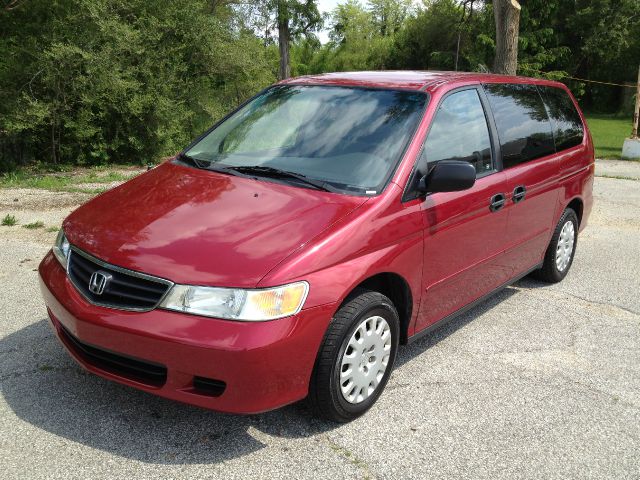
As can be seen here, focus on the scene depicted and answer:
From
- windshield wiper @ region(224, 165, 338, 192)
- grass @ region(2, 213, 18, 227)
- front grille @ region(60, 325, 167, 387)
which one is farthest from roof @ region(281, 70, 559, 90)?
grass @ region(2, 213, 18, 227)

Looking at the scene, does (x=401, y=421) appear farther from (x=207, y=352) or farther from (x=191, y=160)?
(x=191, y=160)

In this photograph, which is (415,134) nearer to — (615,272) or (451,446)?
(451,446)

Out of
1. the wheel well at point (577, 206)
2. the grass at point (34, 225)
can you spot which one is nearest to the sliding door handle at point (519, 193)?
the wheel well at point (577, 206)

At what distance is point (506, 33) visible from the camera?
38.1 feet

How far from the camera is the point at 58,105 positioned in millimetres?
12094

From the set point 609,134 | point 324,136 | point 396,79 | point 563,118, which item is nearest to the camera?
point 324,136

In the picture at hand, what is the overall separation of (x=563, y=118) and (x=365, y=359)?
136 inches

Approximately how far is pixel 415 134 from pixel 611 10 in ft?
150

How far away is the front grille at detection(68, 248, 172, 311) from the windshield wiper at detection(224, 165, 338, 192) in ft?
3.53

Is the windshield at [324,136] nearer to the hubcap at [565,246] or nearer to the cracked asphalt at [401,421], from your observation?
the cracked asphalt at [401,421]

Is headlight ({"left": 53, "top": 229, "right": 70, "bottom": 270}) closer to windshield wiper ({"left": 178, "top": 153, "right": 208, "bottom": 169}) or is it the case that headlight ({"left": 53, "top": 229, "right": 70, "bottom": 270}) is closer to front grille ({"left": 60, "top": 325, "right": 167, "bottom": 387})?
front grille ({"left": 60, "top": 325, "right": 167, "bottom": 387})

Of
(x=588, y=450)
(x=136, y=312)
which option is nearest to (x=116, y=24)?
(x=136, y=312)

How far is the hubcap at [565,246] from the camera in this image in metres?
5.72

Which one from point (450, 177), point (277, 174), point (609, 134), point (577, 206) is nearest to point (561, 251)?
point (577, 206)
